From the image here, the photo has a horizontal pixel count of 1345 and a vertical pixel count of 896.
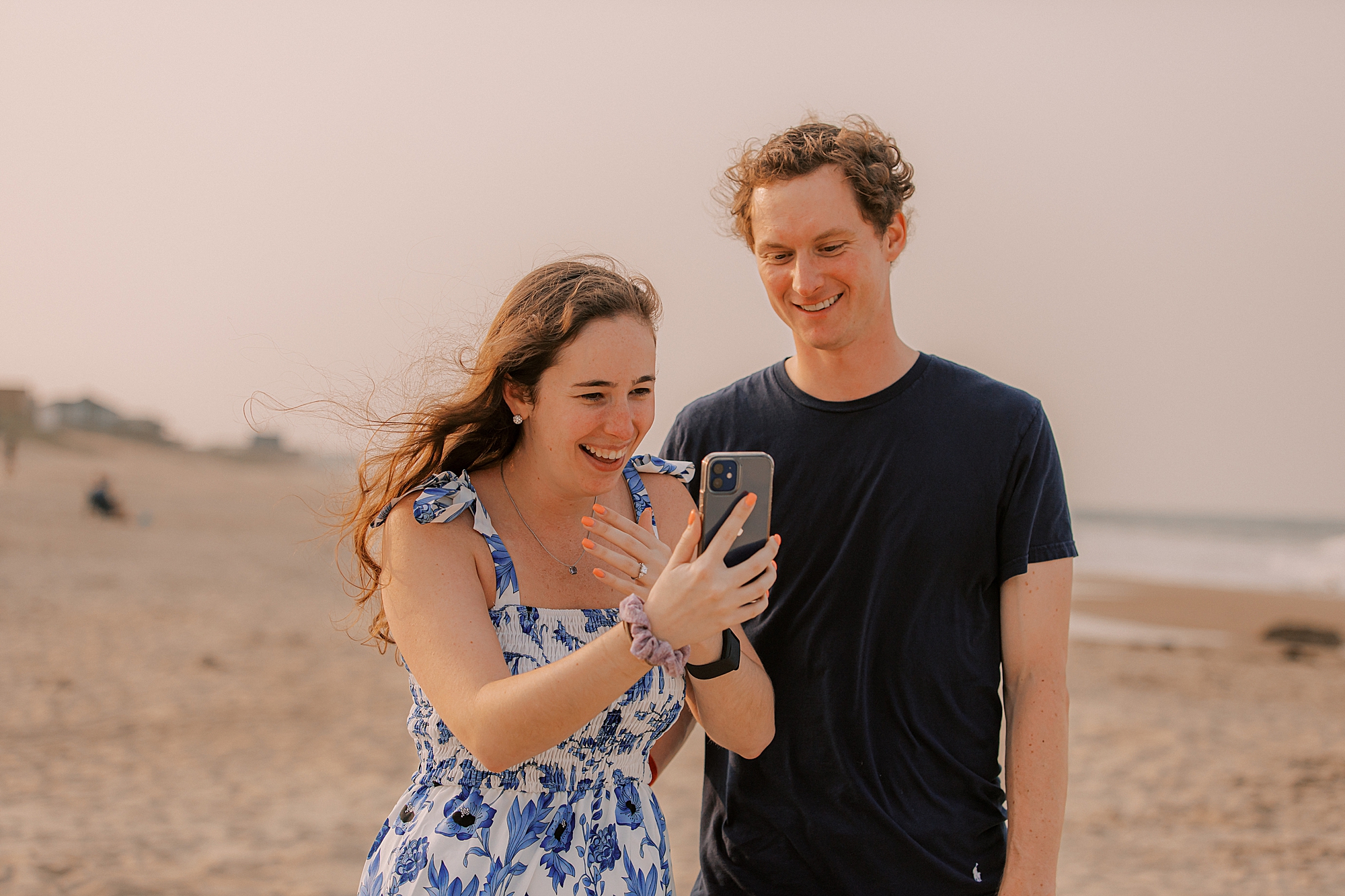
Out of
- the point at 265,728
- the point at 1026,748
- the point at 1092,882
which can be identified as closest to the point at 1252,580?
the point at 1092,882

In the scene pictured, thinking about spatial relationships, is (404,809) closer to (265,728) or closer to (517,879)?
(517,879)

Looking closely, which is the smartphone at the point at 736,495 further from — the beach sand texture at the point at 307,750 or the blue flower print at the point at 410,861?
the beach sand texture at the point at 307,750

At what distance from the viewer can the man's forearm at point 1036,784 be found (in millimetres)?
2492

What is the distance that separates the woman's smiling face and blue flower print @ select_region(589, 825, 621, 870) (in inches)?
32.4

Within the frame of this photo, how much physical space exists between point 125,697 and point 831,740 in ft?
34.8

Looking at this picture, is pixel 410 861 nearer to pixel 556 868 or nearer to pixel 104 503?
pixel 556 868

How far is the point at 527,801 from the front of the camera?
229 centimetres

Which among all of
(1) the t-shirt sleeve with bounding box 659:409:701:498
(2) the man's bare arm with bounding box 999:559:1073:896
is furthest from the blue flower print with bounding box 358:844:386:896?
(2) the man's bare arm with bounding box 999:559:1073:896

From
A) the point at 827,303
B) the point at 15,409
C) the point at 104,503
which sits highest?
the point at 827,303

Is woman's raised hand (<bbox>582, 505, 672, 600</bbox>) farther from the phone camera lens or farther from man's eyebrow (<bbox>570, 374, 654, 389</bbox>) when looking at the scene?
man's eyebrow (<bbox>570, 374, 654, 389</bbox>)

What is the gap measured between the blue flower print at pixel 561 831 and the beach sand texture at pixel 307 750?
3.07ft

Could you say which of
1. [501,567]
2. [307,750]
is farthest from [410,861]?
[307,750]

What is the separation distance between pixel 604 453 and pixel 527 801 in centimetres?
85

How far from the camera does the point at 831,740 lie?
8.79ft
